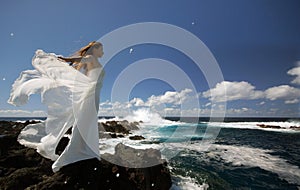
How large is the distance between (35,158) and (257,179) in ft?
21.3

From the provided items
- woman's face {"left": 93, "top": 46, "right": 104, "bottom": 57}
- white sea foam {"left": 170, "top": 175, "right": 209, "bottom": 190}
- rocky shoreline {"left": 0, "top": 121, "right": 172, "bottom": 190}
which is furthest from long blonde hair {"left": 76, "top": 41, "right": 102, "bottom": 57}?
white sea foam {"left": 170, "top": 175, "right": 209, "bottom": 190}

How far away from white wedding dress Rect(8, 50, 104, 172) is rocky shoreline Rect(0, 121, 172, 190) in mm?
228

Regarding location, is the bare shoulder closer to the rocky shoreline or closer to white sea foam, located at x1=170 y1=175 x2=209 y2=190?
the rocky shoreline

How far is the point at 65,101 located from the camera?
3.64m

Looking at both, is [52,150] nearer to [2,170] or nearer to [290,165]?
[2,170]

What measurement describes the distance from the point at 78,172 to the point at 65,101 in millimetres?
1377

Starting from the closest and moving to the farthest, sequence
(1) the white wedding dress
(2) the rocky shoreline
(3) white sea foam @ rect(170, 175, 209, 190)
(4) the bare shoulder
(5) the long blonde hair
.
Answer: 1. (2) the rocky shoreline
2. (1) the white wedding dress
3. (4) the bare shoulder
4. (5) the long blonde hair
5. (3) white sea foam @ rect(170, 175, 209, 190)

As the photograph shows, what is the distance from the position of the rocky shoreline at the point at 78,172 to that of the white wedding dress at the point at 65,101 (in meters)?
0.23

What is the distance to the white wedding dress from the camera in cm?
355

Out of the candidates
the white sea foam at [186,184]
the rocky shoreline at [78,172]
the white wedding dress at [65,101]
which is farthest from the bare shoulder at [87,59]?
the white sea foam at [186,184]

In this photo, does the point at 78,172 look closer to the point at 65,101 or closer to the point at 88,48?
the point at 65,101

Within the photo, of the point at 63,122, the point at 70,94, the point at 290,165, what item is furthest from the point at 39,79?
A: the point at 290,165

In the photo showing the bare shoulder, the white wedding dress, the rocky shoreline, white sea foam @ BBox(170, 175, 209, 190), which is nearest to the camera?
the rocky shoreline

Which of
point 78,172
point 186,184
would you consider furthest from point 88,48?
point 186,184
